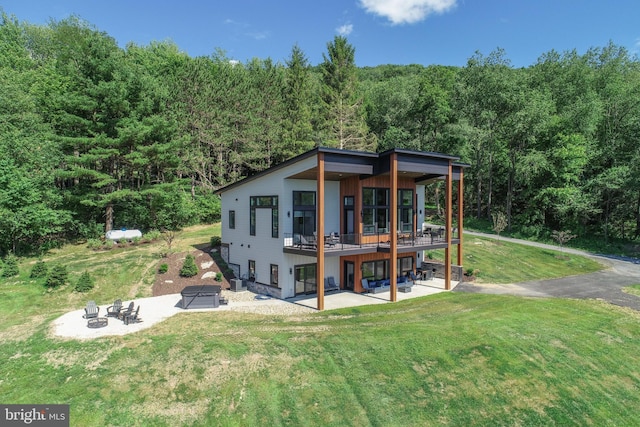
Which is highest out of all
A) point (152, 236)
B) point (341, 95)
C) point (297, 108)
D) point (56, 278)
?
point (341, 95)

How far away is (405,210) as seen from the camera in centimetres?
2100

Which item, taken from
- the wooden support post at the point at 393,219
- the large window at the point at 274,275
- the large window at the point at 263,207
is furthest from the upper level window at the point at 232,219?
the wooden support post at the point at 393,219

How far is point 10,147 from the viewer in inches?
926

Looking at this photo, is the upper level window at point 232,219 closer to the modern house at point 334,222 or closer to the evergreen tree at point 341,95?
the modern house at point 334,222

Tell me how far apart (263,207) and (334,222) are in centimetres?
407

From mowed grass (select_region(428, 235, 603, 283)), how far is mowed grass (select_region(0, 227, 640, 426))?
756cm

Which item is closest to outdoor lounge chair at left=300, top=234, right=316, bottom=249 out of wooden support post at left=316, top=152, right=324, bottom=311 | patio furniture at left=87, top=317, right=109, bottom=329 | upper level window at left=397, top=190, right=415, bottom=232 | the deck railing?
the deck railing

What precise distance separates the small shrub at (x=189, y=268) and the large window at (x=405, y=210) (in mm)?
12566

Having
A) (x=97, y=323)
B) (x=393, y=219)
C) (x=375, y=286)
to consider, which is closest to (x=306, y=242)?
(x=393, y=219)

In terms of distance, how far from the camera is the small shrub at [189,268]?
65.4ft

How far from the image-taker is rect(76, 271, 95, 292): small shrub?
17.6m

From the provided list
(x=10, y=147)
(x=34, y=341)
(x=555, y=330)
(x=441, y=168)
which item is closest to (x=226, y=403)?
(x=34, y=341)

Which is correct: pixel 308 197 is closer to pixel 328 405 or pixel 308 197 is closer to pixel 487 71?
pixel 328 405

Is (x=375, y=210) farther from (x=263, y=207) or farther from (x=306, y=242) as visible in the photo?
(x=263, y=207)
